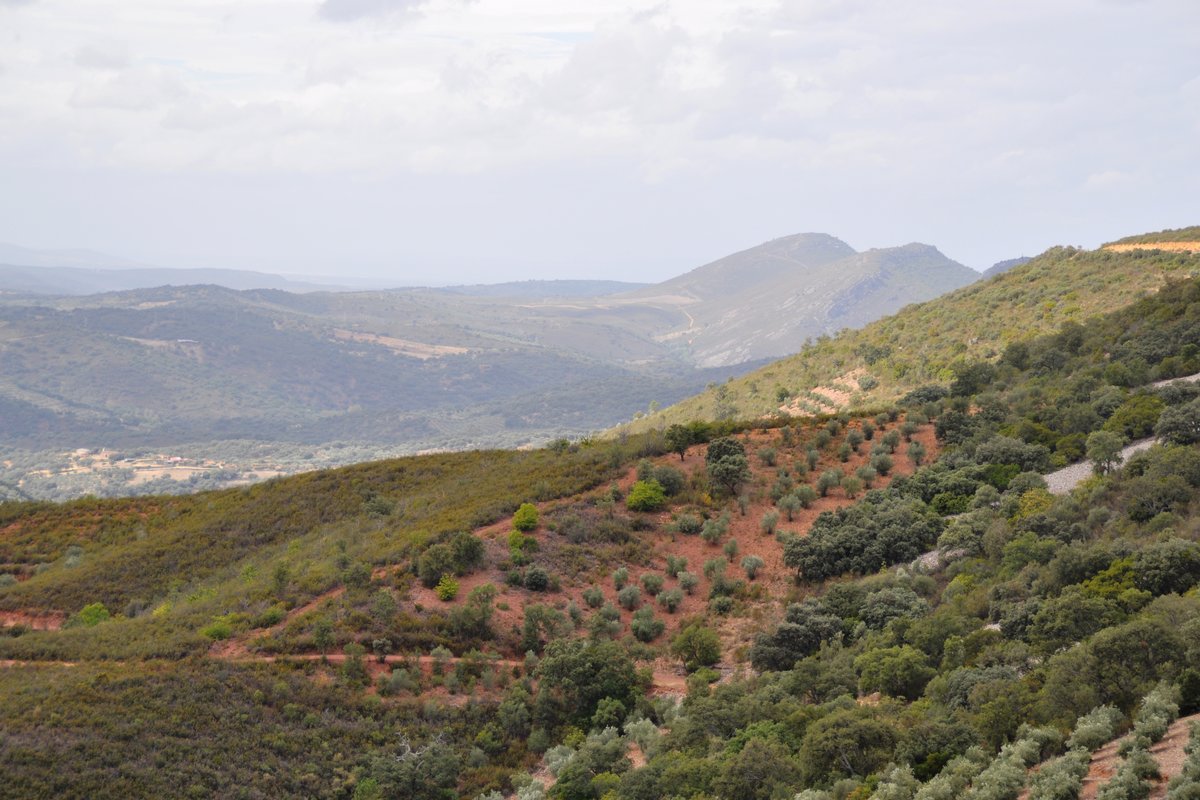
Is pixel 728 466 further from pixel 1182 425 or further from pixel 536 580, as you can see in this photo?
pixel 1182 425

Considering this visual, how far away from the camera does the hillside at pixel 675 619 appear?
52.5 feet

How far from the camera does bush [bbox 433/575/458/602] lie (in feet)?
89.5

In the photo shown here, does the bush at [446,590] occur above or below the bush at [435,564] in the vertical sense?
below

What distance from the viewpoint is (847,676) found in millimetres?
20562

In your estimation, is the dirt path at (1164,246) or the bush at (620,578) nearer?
the bush at (620,578)

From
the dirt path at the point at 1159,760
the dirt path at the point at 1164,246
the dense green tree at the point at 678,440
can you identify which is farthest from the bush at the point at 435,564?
the dirt path at the point at 1164,246

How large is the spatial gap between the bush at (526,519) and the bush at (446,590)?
13.4ft

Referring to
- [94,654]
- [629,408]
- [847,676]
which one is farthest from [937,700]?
[629,408]

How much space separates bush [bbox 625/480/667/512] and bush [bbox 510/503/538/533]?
3675mm

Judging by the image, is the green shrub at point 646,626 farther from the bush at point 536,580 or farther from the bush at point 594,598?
the bush at point 536,580

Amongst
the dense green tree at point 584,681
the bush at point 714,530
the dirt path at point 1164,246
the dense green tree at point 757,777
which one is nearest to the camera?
the dense green tree at point 757,777

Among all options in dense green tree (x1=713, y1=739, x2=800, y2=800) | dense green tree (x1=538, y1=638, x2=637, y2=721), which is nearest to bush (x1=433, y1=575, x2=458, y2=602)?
dense green tree (x1=538, y1=638, x2=637, y2=721)

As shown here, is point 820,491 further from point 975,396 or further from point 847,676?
point 847,676

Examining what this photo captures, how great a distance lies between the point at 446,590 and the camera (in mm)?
27250
